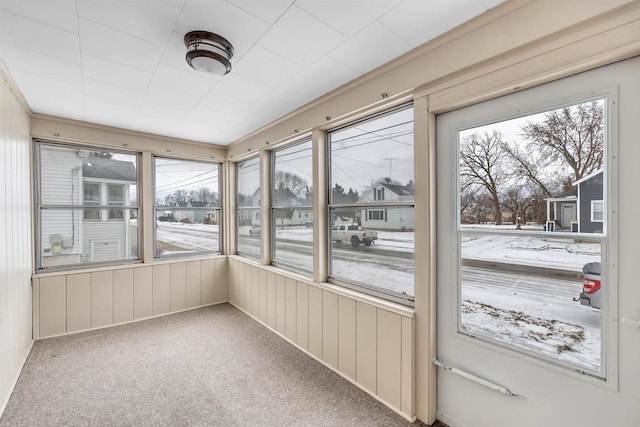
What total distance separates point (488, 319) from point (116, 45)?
2999mm

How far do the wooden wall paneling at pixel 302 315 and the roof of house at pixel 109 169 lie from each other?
9.55ft

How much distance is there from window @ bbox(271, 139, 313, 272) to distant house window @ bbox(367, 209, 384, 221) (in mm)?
768

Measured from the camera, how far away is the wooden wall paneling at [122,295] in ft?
12.1

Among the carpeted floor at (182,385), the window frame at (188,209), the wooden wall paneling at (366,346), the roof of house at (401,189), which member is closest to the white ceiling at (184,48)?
the roof of house at (401,189)

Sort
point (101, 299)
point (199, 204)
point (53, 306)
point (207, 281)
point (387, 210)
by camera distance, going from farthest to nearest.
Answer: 1. point (199, 204)
2. point (207, 281)
3. point (101, 299)
4. point (53, 306)
5. point (387, 210)

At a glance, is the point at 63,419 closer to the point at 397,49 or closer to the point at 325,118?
the point at 325,118

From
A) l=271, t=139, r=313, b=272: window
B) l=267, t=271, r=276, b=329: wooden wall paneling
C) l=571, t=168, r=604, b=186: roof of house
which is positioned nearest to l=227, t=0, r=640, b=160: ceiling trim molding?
l=571, t=168, r=604, b=186: roof of house

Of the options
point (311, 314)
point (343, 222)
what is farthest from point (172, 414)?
point (343, 222)

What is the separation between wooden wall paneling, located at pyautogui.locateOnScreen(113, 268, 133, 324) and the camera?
3678mm

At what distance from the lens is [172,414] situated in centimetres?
207

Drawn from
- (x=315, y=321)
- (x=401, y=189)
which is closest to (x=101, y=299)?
(x=315, y=321)

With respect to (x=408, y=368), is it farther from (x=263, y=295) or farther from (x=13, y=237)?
(x=13, y=237)

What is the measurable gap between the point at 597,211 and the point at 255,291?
3.52m

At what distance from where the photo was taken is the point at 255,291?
12.7 ft
